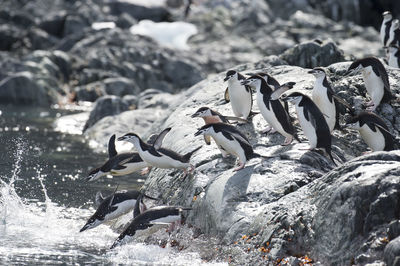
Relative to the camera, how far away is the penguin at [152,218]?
9.98 meters

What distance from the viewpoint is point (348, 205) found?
8.07 meters

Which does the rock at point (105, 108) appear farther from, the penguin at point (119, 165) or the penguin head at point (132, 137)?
the penguin head at point (132, 137)

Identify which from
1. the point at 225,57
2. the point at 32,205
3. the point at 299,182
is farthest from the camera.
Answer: the point at 225,57

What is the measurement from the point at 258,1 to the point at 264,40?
9.10 metres

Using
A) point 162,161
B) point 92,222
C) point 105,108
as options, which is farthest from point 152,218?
point 105,108

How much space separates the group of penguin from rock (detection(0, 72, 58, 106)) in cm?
1747

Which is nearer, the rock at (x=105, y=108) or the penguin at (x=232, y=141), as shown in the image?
the penguin at (x=232, y=141)

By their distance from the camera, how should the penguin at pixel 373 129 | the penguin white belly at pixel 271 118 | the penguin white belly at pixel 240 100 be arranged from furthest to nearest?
the penguin white belly at pixel 240 100 < the penguin at pixel 373 129 < the penguin white belly at pixel 271 118

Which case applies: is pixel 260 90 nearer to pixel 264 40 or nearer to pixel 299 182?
pixel 299 182

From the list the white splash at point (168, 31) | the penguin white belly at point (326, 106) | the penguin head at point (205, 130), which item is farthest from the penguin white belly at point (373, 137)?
the white splash at point (168, 31)

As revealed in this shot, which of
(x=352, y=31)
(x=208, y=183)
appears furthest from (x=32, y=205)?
(x=352, y=31)

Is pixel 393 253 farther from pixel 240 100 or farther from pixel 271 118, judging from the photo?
pixel 240 100

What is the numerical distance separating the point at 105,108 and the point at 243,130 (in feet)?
40.5

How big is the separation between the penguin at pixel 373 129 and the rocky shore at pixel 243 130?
45 centimetres
